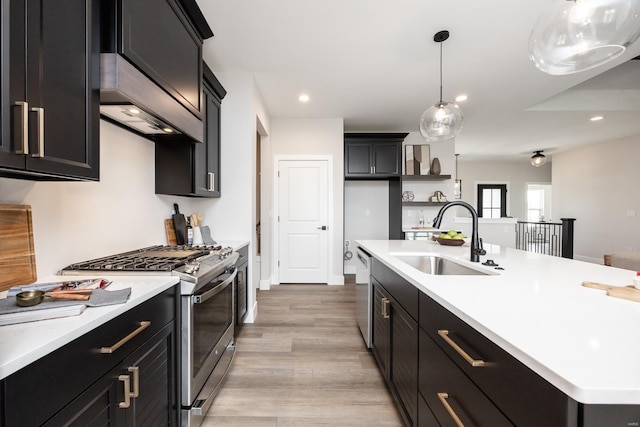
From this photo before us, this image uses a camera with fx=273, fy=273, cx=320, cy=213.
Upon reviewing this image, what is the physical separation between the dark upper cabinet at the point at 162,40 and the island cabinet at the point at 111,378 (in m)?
1.14

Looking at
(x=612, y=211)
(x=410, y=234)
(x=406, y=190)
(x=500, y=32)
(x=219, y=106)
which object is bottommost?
(x=410, y=234)

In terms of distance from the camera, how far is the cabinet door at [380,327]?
5.76 ft

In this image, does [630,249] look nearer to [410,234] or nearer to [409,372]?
[410,234]

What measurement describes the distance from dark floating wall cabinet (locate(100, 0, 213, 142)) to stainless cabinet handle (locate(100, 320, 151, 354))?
3.28ft

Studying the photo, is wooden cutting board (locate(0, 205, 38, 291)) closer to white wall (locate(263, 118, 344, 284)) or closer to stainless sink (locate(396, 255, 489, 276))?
stainless sink (locate(396, 255, 489, 276))

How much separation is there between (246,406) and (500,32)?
11.4 feet

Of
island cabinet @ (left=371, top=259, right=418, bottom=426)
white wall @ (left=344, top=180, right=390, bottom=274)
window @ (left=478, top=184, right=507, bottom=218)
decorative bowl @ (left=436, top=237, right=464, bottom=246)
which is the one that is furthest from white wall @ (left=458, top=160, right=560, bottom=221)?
island cabinet @ (left=371, top=259, right=418, bottom=426)

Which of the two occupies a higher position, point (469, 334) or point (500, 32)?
point (500, 32)

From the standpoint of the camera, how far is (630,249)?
579cm

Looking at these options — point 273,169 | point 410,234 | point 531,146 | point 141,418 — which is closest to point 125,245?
point 141,418

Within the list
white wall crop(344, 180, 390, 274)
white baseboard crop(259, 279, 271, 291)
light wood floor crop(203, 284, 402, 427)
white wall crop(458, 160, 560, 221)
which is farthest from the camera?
white wall crop(458, 160, 560, 221)

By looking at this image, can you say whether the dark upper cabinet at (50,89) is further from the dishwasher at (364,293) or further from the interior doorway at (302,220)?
the interior doorway at (302,220)

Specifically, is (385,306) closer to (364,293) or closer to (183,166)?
(364,293)

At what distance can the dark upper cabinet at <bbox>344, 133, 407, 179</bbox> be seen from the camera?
15.4ft
